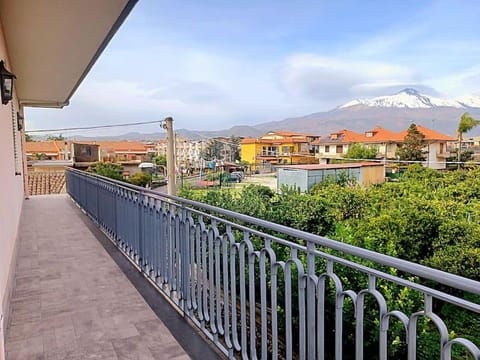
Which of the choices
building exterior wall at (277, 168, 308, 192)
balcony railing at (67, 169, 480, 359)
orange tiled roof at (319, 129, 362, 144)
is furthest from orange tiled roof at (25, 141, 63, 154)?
balcony railing at (67, 169, 480, 359)

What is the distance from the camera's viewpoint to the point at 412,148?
3678 centimetres

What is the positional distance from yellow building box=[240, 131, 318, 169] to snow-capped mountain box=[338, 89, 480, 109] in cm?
4478

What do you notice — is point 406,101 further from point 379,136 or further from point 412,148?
A: point 412,148

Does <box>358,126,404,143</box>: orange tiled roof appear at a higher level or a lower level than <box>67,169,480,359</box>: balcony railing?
higher

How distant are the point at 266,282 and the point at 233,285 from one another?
0.55 ft

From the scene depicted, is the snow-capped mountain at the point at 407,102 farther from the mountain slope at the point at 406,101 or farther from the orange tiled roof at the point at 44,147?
the orange tiled roof at the point at 44,147

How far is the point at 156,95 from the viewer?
43.6m

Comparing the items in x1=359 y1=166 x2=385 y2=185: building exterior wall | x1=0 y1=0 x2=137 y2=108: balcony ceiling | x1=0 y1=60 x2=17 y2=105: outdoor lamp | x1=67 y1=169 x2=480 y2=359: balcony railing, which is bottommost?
x1=359 y1=166 x2=385 y2=185: building exterior wall

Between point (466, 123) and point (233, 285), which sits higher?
point (466, 123)

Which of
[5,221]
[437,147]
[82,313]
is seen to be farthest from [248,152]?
[82,313]

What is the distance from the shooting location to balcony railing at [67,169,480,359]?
0.98 m

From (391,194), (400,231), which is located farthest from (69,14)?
(391,194)

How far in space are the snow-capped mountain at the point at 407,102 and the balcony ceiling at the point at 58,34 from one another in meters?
88.9

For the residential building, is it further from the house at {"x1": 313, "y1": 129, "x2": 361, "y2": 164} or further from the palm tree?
the palm tree
